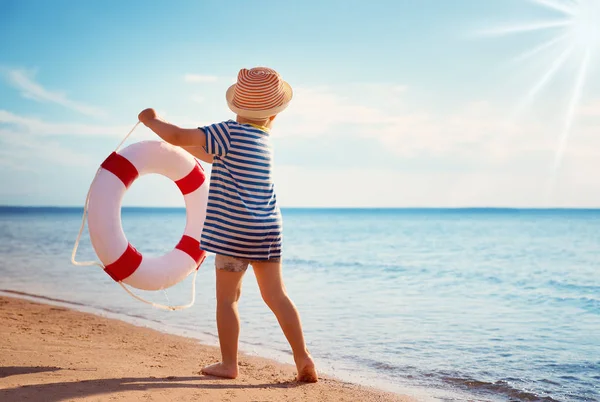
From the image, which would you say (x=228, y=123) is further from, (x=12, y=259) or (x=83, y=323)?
(x=12, y=259)

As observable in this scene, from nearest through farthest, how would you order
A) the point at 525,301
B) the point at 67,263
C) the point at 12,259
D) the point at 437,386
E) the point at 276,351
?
the point at 437,386
the point at 276,351
the point at 525,301
the point at 67,263
the point at 12,259

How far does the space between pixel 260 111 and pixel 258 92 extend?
3.8 inches

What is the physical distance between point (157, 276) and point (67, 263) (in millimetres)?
7966

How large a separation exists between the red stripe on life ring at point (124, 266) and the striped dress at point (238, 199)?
2.52ft

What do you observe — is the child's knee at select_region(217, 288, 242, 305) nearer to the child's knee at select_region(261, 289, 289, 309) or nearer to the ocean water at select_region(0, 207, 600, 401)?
the child's knee at select_region(261, 289, 289, 309)

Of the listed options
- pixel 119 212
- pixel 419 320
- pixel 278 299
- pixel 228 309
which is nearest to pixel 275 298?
pixel 278 299

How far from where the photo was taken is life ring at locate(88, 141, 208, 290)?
349 cm

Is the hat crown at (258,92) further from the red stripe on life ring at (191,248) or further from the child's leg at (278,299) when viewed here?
the red stripe on life ring at (191,248)

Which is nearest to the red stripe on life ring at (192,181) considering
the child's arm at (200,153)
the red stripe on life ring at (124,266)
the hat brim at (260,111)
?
the red stripe on life ring at (124,266)

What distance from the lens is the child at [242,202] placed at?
9.64 feet

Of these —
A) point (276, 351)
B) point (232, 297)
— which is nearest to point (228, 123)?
point (232, 297)

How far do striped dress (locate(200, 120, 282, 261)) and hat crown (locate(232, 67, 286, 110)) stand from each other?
0.14 meters

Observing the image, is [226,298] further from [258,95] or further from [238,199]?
[258,95]

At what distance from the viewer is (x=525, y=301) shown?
7.85 metres
